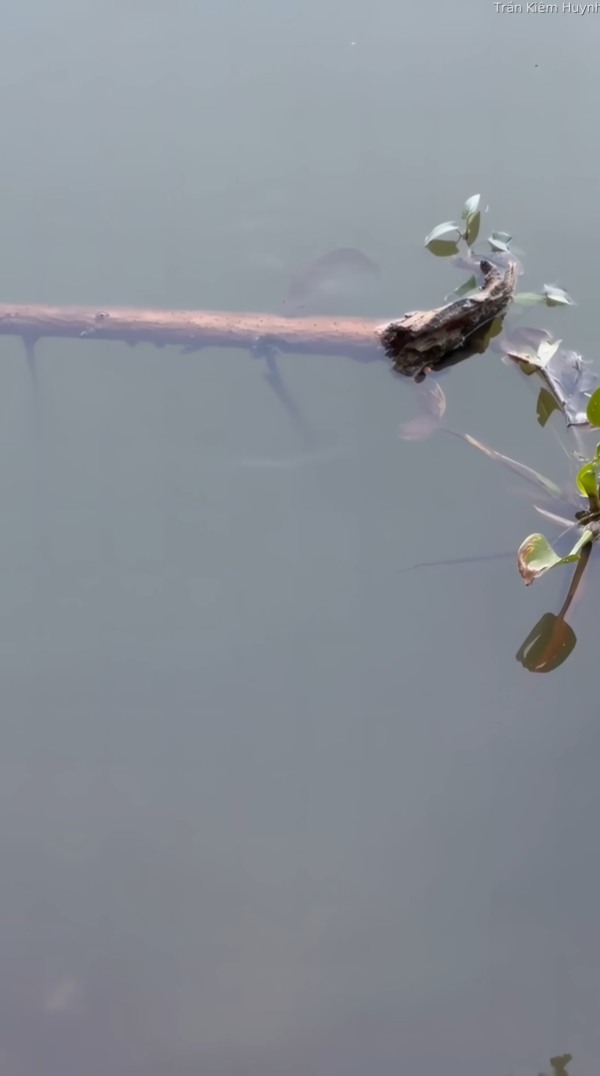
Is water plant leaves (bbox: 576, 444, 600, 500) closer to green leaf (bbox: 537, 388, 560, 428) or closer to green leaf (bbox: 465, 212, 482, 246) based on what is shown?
green leaf (bbox: 537, 388, 560, 428)

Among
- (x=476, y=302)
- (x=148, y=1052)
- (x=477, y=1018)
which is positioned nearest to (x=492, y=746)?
(x=477, y=1018)

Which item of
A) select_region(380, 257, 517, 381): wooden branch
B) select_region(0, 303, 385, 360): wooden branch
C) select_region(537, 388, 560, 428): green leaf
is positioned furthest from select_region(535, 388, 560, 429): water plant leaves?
select_region(0, 303, 385, 360): wooden branch

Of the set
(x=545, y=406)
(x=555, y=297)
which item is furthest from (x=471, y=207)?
(x=545, y=406)

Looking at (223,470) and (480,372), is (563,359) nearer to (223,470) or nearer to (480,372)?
(480,372)

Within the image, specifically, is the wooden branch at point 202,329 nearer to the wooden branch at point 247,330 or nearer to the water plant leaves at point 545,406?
the wooden branch at point 247,330

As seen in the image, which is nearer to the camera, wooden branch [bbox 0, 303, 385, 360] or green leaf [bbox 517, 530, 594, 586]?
green leaf [bbox 517, 530, 594, 586]
